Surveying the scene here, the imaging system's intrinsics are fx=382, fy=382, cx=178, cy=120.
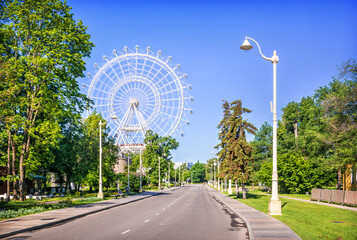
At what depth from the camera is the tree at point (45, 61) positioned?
100 ft

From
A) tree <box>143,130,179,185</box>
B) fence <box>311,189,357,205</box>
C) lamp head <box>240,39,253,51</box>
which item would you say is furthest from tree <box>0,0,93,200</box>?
tree <box>143,130,179,185</box>

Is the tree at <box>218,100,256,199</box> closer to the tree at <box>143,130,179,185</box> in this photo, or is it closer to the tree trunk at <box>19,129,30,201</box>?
the tree trunk at <box>19,129,30,201</box>

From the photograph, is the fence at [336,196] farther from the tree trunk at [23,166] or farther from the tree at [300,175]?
the tree trunk at [23,166]

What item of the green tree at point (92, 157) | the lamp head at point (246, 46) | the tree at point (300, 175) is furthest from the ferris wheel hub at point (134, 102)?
the lamp head at point (246, 46)

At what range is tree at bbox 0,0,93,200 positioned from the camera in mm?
30562

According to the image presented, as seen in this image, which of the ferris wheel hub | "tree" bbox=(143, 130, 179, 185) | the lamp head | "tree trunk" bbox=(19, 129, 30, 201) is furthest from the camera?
"tree" bbox=(143, 130, 179, 185)

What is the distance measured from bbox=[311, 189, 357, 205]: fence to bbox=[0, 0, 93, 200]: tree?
23.2 meters

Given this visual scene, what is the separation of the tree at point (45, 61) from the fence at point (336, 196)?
2319cm

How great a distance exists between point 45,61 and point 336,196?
2589 cm

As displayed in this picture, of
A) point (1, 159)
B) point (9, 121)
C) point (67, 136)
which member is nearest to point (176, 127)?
point (67, 136)

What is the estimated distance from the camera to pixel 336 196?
31875 mm

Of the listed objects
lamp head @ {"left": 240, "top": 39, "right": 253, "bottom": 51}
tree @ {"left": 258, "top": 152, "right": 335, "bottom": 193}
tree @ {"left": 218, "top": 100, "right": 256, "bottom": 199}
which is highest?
lamp head @ {"left": 240, "top": 39, "right": 253, "bottom": 51}

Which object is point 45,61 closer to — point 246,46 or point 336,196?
point 246,46

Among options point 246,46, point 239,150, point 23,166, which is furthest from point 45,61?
point 239,150
